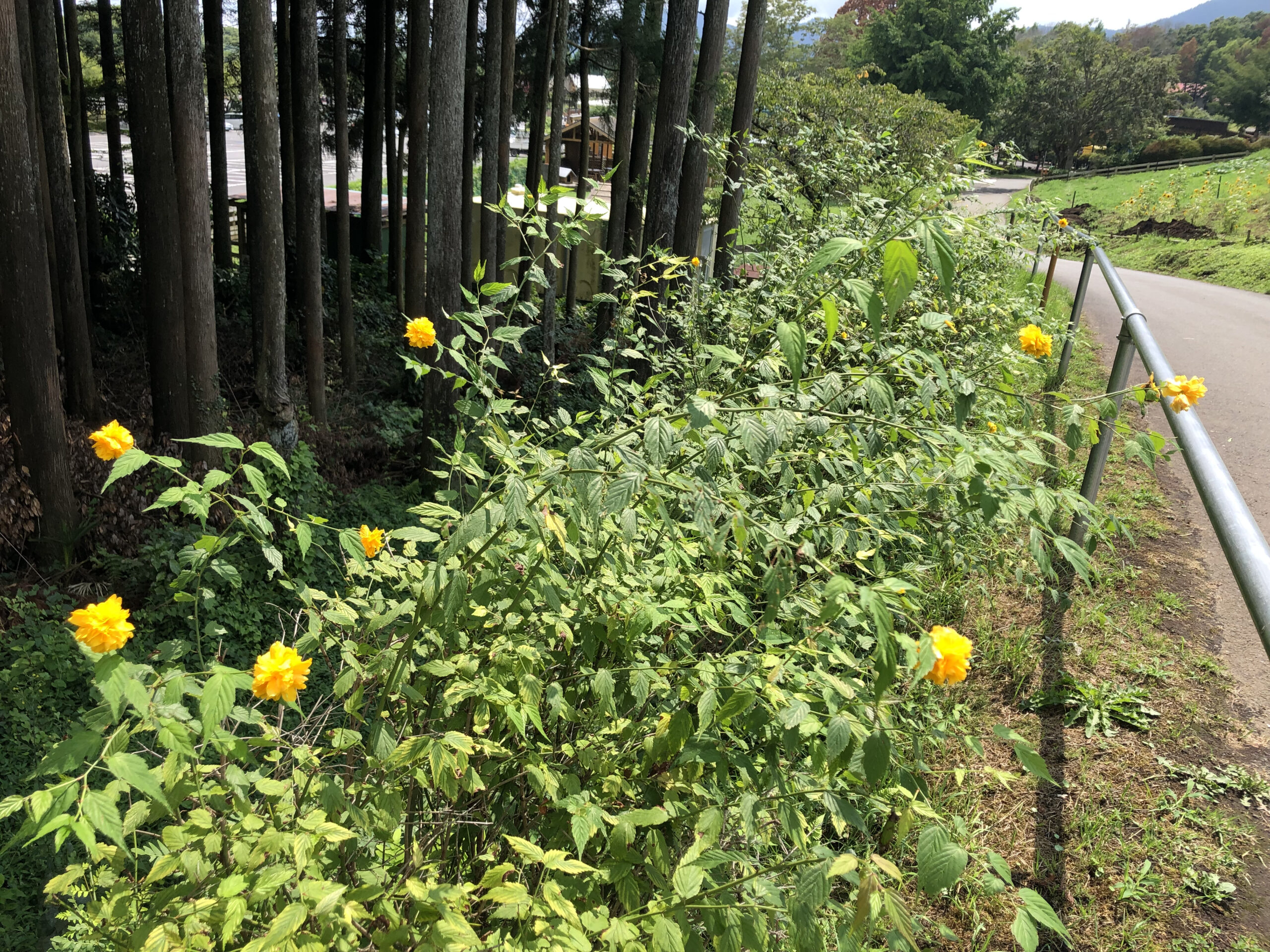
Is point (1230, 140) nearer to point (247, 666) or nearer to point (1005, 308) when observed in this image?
point (1005, 308)

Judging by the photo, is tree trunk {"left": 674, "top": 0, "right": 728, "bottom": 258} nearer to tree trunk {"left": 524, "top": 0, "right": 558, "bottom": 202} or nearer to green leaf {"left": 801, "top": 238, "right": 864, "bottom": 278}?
tree trunk {"left": 524, "top": 0, "right": 558, "bottom": 202}

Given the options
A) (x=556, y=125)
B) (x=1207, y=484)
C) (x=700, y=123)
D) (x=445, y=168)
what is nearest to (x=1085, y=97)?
(x=556, y=125)

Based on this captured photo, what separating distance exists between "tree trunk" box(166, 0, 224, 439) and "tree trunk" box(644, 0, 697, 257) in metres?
3.94

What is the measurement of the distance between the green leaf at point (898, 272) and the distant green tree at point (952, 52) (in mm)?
50347

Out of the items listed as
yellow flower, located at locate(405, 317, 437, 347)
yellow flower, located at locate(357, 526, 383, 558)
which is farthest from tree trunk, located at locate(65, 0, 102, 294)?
yellow flower, located at locate(357, 526, 383, 558)

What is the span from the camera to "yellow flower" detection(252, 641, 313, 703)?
1.43 metres

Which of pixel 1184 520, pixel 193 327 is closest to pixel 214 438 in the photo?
pixel 1184 520

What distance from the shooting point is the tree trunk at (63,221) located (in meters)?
6.62

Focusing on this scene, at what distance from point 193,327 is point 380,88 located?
6322mm

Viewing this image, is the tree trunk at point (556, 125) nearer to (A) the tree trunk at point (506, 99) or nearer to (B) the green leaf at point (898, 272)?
(A) the tree trunk at point (506, 99)

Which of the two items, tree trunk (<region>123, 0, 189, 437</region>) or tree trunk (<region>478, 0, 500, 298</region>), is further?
tree trunk (<region>478, 0, 500, 298</region>)

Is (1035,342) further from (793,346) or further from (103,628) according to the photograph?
(103,628)

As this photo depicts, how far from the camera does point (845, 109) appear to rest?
62.6 ft

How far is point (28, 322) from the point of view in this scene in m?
5.20
